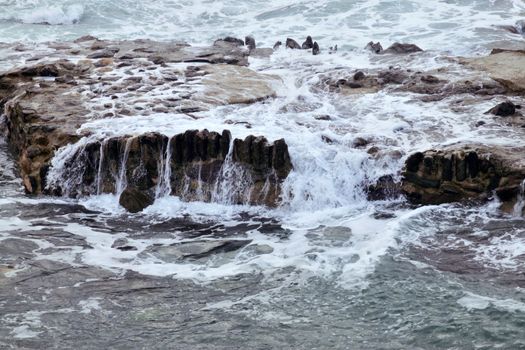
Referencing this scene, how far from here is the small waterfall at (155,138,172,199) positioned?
10.1 metres

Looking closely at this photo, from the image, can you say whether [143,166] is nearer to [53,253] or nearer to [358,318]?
[53,253]

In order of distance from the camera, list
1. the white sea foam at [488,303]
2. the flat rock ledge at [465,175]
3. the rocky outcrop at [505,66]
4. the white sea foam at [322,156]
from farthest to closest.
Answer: the rocky outcrop at [505,66], the flat rock ledge at [465,175], the white sea foam at [322,156], the white sea foam at [488,303]

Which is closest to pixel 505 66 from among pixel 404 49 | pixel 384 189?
pixel 404 49

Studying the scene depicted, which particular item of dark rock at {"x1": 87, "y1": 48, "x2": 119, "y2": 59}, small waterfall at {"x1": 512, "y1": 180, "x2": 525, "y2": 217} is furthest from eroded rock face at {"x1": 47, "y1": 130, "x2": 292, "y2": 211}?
dark rock at {"x1": 87, "y1": 48, "x2": 119, "y2": 59}

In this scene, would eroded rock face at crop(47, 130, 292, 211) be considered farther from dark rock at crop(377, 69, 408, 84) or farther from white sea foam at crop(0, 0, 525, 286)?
dark rock at crop(377, 69, 408, 84)

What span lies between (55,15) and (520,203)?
18081mm

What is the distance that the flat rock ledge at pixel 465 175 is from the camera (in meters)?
8.96

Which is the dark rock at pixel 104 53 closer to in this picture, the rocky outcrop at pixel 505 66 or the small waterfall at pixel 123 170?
the small waterfall at pixel 123 170

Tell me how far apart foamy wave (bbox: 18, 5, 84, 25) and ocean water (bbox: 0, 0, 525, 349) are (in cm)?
1132

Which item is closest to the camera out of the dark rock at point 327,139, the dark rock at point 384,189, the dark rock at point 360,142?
the dark rock at point 384,189

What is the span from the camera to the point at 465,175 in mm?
9258

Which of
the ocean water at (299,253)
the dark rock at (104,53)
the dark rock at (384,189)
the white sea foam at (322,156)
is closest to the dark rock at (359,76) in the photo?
the white sea foam at (322,156)

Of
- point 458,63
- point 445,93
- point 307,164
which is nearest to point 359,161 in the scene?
point 307,164

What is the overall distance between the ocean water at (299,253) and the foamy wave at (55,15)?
37.1 feet
